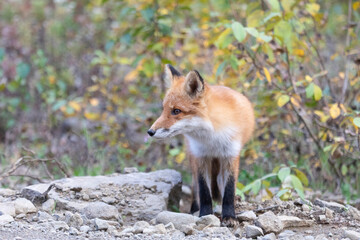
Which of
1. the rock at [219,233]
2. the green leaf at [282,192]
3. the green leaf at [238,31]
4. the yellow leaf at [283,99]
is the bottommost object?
the rock at [219,233]

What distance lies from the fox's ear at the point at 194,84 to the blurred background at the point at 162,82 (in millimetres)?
779

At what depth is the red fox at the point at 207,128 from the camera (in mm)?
4844

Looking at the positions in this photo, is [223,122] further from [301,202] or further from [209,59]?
[209,59]

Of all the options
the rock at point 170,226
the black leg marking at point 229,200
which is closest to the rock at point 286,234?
the black leg marking at point 229,200

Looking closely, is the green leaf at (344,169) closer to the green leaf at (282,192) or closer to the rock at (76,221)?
the green leaf at (282,192)

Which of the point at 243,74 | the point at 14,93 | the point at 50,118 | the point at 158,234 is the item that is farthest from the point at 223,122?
the point at 14,93

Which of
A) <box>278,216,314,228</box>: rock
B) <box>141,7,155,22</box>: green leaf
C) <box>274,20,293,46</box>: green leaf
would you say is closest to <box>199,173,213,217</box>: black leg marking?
<box>278,216,314,228</box>: rock

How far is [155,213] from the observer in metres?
5.12

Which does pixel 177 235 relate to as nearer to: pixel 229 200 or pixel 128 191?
pixel 229 200

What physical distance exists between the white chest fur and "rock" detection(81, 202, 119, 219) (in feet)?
3.77

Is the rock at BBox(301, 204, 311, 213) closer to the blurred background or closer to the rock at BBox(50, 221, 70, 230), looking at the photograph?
the blurred background

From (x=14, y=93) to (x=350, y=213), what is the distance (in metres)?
8.29

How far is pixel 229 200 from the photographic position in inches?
199

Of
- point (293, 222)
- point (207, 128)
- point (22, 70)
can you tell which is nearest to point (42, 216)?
point (207, 128)
